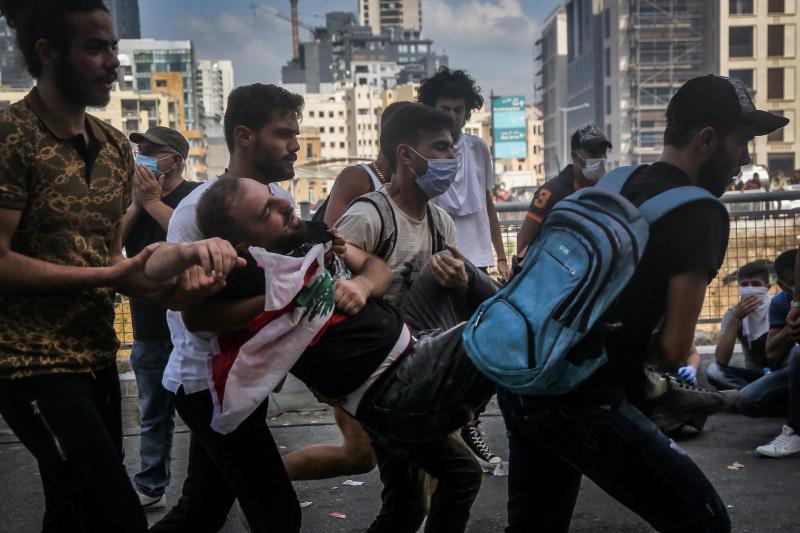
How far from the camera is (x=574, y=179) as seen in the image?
6.79 metres

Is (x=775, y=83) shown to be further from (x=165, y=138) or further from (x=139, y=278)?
(x=139, y=278)

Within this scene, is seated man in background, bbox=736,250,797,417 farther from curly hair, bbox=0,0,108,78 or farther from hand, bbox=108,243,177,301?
curly hair, bbox=0,0,108,78

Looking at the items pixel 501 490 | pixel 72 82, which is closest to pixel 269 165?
pixel 72 82

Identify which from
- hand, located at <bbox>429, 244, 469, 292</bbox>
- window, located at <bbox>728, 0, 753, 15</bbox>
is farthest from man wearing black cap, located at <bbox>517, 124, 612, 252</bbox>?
Answer: window, located at <bbox>728, 0, 753, 15</bbox>

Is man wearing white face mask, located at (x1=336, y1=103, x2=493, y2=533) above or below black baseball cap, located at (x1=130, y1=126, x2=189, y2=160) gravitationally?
below

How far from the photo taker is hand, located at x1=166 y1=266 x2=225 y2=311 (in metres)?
2.71

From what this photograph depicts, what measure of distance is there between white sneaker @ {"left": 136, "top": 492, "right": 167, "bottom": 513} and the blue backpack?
291cm

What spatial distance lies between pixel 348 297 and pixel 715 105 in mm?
1267

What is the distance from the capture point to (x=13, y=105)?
3080mm

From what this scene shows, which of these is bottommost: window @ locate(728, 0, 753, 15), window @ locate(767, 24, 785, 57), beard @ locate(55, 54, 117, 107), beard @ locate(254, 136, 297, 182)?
beard @ locate(254, 136, 297, 182)

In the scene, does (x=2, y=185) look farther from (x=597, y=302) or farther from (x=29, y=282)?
(x=597, y=302)

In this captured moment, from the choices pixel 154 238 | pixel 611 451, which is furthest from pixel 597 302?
pixel 154 238

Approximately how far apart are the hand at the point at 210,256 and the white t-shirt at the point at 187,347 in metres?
0.51

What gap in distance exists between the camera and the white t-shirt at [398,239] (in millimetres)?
3930
